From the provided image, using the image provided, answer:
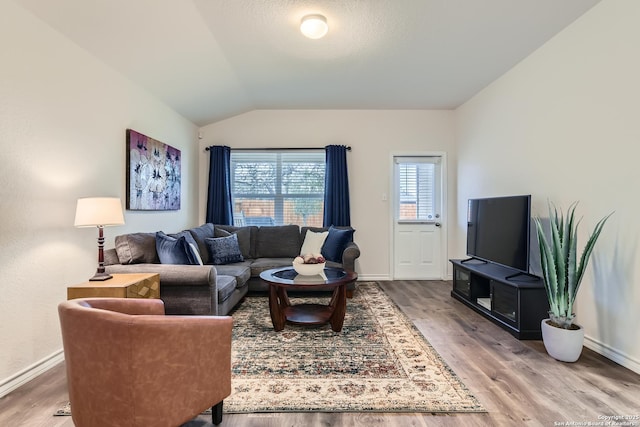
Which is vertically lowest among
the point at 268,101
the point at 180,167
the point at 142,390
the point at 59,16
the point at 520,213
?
the point at 142,390

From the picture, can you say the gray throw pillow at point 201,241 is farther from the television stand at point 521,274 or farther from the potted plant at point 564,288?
the potted plant at point 564,288

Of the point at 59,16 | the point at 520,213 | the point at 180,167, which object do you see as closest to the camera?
the point at 59,16

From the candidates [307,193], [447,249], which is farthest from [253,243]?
[447,249]

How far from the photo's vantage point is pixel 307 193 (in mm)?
4988

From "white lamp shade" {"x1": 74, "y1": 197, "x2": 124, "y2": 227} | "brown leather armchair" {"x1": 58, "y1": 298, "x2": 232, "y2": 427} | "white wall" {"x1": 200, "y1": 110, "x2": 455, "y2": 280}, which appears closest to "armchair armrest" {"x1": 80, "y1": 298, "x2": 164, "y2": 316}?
"brown leather armchair" {"x1": 58, "y1": 298, "x2": 232, "y2": 427}

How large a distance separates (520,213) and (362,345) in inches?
76.5

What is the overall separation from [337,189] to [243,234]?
1.55m

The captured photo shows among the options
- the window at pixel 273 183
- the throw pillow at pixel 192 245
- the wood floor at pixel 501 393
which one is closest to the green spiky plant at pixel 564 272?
the wood floor at pixel 501 393

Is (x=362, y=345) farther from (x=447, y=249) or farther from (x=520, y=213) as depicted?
(x=447, y=249)

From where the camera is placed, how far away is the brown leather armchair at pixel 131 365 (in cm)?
128

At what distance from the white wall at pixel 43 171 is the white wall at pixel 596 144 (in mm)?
4079

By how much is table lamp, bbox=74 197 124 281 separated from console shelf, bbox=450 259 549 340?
332 cm

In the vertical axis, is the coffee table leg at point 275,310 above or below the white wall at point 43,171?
below

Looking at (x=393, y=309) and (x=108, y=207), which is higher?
(x=108, y=207)
